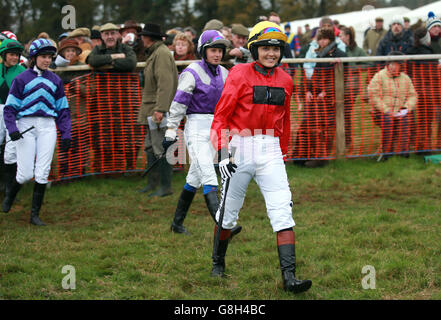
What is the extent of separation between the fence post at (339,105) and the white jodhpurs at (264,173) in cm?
531

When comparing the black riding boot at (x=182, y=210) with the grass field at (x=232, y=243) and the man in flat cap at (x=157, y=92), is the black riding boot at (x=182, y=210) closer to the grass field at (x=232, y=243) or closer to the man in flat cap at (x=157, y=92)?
the grass field at (x=232, y=243)

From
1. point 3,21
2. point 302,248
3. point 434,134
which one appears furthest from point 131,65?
point 3,21

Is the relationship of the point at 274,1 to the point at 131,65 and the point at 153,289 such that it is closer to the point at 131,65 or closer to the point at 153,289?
the point at 131,65

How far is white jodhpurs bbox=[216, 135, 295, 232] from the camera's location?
4.66 m

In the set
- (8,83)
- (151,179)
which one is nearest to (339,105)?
(151,179)

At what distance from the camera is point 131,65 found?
9.04 metres

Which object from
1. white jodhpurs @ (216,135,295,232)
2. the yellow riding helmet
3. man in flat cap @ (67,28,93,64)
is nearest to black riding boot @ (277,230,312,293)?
white jodhpurs @ (216,135,295,232)

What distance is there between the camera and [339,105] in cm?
995

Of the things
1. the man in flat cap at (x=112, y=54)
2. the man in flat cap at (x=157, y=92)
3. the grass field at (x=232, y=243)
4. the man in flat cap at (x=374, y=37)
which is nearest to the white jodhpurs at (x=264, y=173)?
the grass field at (x=232, y=243)

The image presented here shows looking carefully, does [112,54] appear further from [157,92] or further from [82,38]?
[82,38]

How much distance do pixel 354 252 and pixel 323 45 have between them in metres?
5.20

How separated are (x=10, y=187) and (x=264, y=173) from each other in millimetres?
4352

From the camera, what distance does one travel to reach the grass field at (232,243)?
4.78 m

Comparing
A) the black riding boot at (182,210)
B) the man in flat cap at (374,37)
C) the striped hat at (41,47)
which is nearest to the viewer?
the black riding boot at (182,210)
